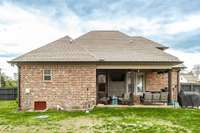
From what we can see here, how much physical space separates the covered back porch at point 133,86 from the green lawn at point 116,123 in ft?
7.34

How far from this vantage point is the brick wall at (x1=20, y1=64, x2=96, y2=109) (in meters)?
18.5

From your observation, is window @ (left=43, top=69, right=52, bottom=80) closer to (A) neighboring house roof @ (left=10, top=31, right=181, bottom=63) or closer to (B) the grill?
(A) neighboring house roof @ (left=10, top=31, right=181, bottom=63)

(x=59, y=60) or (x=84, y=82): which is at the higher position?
(x=59, y=60)

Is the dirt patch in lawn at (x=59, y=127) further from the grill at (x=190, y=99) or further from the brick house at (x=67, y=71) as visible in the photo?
the grill at (x=190, y=99)

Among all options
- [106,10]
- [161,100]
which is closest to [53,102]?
[161,100]

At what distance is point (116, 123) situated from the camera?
497 inches

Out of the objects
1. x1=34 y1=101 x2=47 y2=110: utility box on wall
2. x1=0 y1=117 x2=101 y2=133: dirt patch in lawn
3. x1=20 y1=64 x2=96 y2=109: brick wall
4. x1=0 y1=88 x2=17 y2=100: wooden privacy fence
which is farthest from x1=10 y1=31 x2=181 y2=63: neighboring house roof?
x1=0 y1=88 x2=17 y2=100: wooden privacy fence

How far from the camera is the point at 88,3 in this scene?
68.3 ft

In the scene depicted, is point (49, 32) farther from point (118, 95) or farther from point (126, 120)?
point (126, 120)

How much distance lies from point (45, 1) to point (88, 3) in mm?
2975

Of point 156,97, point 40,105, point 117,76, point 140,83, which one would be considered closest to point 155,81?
point 140,83

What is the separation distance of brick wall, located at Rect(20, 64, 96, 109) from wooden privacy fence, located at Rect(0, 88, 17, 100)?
45.6ft

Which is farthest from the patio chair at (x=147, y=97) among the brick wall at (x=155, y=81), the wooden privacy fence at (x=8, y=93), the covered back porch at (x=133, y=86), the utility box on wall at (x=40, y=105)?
the wooden privacy fence at (x=8, y=93)

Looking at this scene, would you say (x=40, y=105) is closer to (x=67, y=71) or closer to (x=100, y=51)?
(x=67, y=71)
